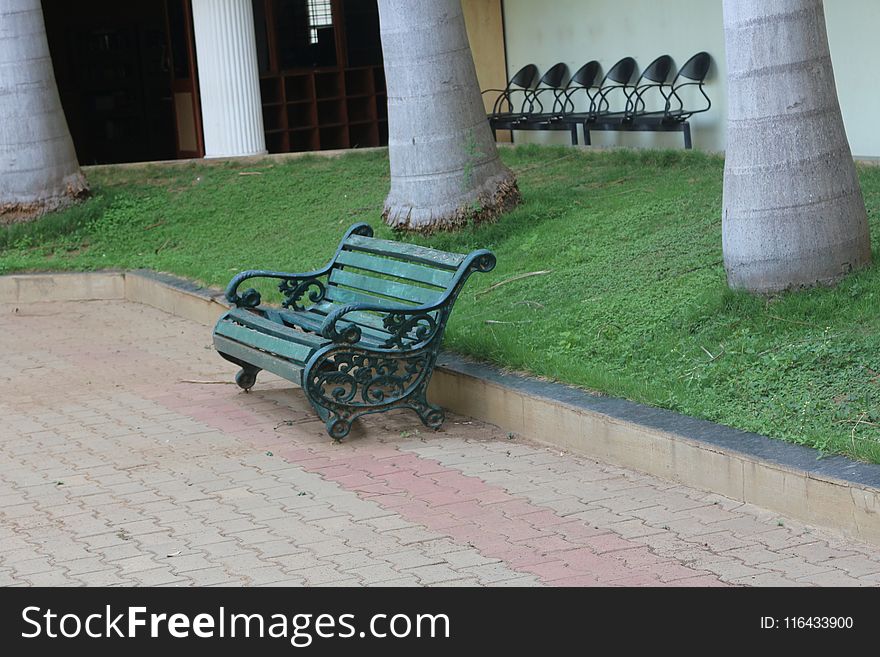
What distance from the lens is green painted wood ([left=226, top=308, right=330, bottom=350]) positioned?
248 inches

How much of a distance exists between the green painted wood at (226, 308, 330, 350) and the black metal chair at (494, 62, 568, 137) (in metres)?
7.33

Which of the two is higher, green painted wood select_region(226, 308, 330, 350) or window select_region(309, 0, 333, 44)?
window select_region(309, 0, 333, 44)

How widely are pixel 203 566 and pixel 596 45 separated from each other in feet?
35.9

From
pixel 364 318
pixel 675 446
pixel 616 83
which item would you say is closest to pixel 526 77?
pixel 616 83

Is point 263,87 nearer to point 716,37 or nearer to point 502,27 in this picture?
point 502,27

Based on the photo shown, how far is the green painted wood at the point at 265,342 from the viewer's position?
6168 mm

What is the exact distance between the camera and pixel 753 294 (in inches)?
253

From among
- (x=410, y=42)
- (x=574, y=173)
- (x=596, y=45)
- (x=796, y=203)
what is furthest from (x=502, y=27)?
(x=796, y=203)

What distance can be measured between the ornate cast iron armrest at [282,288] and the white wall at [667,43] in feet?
19.8

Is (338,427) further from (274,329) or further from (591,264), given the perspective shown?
(591,264)

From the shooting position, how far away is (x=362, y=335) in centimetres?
670

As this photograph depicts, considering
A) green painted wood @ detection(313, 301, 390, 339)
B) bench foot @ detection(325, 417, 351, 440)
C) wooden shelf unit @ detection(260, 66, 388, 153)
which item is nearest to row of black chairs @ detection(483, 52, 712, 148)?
wooden shelf unit @ detection(260, 66, 388, 153)

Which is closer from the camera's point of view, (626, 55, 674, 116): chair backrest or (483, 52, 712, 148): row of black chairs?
(483, 52, 712, 148): row of black chairs

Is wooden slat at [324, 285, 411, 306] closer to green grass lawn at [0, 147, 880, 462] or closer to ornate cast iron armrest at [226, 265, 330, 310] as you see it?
ornate cast iron armrest at [226, 265, 330, 310]
